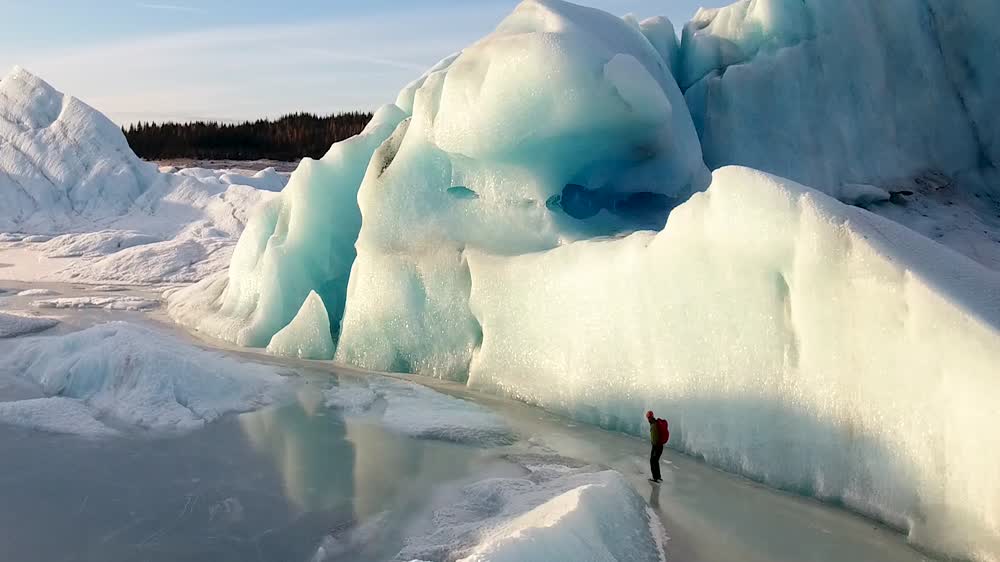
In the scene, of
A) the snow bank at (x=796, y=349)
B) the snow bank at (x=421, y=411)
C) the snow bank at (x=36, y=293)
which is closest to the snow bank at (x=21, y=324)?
the snow bank at (x=36, y=293)

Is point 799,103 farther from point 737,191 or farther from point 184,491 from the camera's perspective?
point 184,491

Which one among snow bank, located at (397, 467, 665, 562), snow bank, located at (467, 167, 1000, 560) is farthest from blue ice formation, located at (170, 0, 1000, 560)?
snow bank, located at (397, 467, 665, 562)

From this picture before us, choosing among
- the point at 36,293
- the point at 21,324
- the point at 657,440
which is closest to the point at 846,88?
the point at 657,440

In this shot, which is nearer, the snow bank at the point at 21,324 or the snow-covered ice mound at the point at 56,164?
the snow bank at the point at 21,324

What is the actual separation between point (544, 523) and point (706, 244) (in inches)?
91.1

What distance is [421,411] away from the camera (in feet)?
20.5

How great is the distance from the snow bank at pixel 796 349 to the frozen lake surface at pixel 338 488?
0.23 meters

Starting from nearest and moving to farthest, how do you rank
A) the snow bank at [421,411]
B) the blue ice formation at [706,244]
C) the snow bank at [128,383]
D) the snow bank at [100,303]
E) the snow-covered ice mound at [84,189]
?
1. the blue ice formation at [706,244]
2. the snow bank at [421,411]
3. the snow bank at [128,383]
4. the snow bank at [100,303]
5. the snow-covered ice mound at [84,189]

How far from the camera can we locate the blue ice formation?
13.8ft

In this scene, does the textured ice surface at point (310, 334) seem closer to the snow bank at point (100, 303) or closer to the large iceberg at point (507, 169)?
the large iceberg at point (507, 169)

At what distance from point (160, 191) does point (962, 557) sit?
786 inches

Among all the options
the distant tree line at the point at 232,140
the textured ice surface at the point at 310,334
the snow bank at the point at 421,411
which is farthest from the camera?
the distant tree line at the point at 232,140

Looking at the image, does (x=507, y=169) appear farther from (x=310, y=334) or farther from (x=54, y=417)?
(x=54, y=417)

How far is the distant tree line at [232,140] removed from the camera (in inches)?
1342
